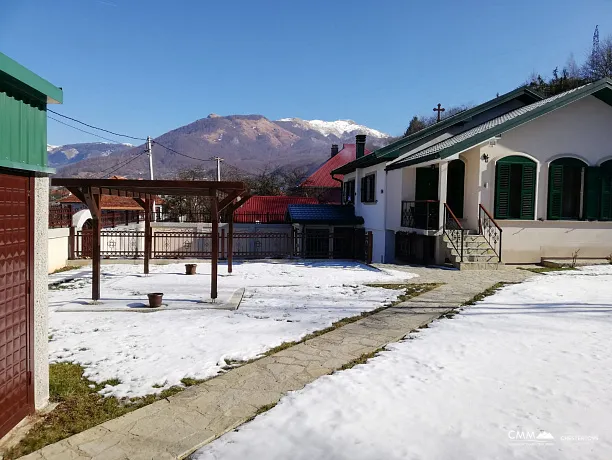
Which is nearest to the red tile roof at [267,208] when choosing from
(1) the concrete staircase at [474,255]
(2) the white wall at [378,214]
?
(2) the white wall at [378,214]

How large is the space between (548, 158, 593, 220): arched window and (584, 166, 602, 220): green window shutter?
0.11 metres

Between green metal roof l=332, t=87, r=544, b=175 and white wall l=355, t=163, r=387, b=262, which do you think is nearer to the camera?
green metal roof l=332, t=87, r=544, b=175

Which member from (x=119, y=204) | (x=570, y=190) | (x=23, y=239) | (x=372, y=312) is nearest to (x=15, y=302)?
(x=23, y=239)

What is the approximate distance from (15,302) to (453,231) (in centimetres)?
1375

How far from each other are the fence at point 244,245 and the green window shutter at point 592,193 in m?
7.70

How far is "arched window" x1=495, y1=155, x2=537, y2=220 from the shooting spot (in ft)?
50.9

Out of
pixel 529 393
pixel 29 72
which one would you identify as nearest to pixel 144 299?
pixel 29 72

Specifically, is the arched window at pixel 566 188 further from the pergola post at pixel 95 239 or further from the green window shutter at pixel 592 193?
the pergola post at pixel 95 239

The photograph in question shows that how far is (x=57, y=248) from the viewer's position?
14.5 metres

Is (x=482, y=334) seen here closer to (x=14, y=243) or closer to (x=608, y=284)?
(x=14, y=243)

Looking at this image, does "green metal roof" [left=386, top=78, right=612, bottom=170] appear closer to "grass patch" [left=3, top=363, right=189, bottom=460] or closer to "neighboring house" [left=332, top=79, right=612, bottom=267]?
"neighboring house" [left=332, top=79, right=612, bottom=267]

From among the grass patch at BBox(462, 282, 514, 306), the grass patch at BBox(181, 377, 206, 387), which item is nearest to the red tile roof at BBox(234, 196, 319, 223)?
the grass patch at BBox(462, 282, 514, 306)

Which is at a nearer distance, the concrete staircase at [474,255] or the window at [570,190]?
the concrete staircase at [474,255]

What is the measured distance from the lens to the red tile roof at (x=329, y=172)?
41469 millimetres
